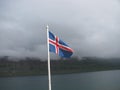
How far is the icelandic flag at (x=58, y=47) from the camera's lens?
16.2m

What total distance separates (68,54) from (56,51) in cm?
84

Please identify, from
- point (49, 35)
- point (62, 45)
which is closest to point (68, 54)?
point (62, 45)

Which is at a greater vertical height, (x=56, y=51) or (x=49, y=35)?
(x=49, y=35)

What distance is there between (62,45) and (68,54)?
27.3 inches

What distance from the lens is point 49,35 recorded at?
16.1m

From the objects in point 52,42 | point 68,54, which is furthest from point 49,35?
point 68,54

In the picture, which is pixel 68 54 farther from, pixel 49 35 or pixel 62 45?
pixel 49 35

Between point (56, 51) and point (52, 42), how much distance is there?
61cm

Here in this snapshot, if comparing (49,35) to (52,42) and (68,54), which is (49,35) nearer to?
(52,42)

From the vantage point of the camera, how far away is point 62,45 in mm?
16422

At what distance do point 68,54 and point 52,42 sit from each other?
130 cm

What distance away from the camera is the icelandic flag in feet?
53.0

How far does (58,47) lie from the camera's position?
16281mm

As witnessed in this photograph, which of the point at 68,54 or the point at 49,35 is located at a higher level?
→ the point at 49,35
